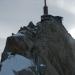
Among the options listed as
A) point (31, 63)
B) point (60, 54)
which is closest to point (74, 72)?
point (60, 54)

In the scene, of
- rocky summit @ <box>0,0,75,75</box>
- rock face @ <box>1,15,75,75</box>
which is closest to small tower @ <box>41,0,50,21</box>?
rocky summit @ <box>0,0,75,75</box>

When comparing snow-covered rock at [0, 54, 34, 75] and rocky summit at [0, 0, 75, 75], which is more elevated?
A: rocky summit at [0, 0, 75, 75]

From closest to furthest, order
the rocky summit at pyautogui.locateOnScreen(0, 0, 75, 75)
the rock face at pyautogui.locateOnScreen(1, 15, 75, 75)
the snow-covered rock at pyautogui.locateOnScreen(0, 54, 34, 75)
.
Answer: the snow-covered rock at pyautogui.locateOnScreen(0, 54, 34, 75)
the rocky summit at pyautogui.locateOnScreen(0, 0, 75, 75)
the rock face at pyautogui.locateOnScreen(1, 15, 75, 75)

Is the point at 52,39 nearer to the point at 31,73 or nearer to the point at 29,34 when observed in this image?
the point at 29,34

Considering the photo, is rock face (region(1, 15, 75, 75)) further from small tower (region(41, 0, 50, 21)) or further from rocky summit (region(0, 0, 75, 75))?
small tower (region(41, 0, 50, 21))

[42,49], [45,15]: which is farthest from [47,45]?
[45,15]

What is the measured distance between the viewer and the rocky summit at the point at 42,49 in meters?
41.3

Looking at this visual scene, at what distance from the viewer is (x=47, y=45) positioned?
52906 millimetres

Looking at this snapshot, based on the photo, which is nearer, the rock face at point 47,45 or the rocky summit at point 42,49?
the rocky summit at point 42,49

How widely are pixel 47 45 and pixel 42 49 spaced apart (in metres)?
2.02

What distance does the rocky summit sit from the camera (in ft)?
136

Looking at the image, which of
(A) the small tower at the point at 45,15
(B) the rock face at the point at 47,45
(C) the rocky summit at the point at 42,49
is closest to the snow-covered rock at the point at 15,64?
(C) the rocky summit at the point at 42,49

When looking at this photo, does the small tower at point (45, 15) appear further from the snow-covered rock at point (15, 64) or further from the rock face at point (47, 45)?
the snow-covered rock at point (15, 64)

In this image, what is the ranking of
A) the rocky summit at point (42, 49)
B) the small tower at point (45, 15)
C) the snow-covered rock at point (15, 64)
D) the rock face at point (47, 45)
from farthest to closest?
1. the small tower at point (45, 15)
2. the rock face at point (47, 45)
3. the rocky summit at point (42, 49)
4. the snow-covered rock at point (15, 64)
